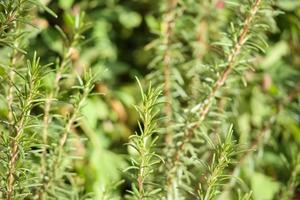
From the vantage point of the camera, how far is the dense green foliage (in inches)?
36.0

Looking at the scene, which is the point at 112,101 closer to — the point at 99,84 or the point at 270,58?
the point at 99,84

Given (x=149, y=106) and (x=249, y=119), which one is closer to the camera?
(x=149, y=106)

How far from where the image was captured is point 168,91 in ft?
3.82

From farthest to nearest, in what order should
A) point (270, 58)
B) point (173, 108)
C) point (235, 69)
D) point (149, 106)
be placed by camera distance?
point (270, 58)
point (173, 108)
point (235, 69)
point (149, 106)

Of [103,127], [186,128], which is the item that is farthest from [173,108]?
[103,127]

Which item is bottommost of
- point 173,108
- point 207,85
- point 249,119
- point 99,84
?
point 249,119

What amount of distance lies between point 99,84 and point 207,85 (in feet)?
1.98

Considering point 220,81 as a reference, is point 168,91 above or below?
below

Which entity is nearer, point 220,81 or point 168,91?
point 220,81

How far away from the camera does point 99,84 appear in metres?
1.49

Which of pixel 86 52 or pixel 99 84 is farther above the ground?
pixel 86 52

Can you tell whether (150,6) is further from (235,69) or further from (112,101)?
(235,69)

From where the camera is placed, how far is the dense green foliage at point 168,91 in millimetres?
914

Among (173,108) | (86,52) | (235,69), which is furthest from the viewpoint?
(86,52)
